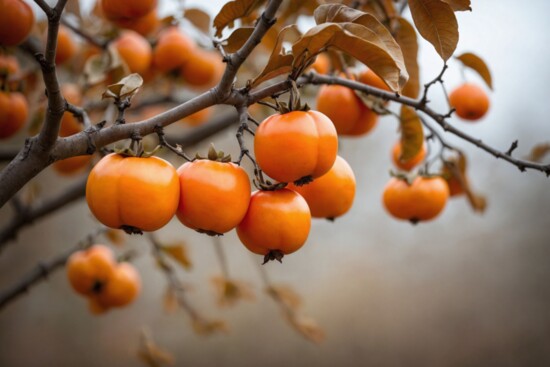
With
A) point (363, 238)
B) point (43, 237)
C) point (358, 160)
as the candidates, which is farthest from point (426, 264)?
point (43, 237)

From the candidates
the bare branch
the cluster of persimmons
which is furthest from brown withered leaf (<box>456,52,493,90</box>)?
the bare branch

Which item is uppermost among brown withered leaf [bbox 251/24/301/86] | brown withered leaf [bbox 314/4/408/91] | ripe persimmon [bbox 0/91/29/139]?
brown withered leaf [bbox 314/4/408/91]

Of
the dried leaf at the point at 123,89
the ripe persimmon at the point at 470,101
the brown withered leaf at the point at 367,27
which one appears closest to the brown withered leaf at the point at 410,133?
the ripe persimmon at the point at 470,101

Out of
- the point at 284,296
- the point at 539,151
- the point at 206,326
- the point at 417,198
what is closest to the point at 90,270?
the point at 206,326

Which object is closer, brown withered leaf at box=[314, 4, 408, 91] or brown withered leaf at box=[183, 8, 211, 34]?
brown withered leaf at box=[314, 4, 408, 91]

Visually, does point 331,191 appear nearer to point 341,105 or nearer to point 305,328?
point 341,105

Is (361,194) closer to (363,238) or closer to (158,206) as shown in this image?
(363,238)

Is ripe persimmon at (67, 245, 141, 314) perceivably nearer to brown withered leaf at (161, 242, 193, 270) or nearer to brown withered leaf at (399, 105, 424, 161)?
→ brown withered leaf at (161, 242, 193, 270)

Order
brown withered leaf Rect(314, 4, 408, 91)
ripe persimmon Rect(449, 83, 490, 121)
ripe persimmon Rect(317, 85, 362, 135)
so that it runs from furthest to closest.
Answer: ripe persimmon Rect(449, 83, 490, 121), ripe persimmon Rect(317, 85, 362, 135), brown withered leaf Rect(314, 4, 408, 91)
